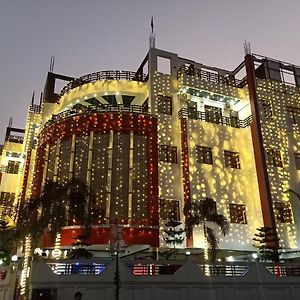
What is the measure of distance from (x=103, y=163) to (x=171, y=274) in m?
8.78

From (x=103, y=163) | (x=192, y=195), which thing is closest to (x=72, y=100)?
(x=103, y=163)

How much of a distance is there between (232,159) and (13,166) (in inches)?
743

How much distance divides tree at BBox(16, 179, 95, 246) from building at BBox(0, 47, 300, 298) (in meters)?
2.99

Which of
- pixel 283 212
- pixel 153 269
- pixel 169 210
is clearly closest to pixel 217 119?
pixel 283 212

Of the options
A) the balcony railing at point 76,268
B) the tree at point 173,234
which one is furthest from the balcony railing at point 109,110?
the balcony railing at point 76,268

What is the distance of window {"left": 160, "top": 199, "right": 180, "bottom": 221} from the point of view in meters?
19.7

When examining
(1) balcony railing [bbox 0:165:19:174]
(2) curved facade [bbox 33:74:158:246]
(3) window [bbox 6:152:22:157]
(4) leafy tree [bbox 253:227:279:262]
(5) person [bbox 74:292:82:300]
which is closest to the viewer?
(5) person [bbox 74:292:82:300]

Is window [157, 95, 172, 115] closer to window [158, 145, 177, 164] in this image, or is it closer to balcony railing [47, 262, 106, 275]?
window [158, 145, 177, 164]

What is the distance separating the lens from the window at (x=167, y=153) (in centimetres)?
2098

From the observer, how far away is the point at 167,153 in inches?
836

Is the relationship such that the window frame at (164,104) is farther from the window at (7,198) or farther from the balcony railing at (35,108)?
the window at (7,198)

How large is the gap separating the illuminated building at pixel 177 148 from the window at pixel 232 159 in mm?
70

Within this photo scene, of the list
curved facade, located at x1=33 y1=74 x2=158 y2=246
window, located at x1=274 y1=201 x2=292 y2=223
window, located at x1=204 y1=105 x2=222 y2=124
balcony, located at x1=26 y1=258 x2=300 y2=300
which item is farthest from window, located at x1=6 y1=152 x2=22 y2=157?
window, located at x1=274 y1=201 x2=292 y2=223

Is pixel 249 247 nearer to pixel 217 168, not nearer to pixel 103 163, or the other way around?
pixel 217 168
